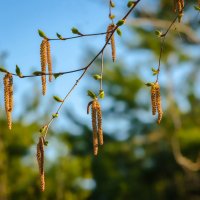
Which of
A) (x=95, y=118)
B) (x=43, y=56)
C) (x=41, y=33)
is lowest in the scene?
(x=95, y=118)

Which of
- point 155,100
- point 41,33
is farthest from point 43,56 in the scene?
point 155,100

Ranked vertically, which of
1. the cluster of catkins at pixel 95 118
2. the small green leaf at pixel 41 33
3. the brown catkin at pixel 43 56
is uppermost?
the small green leaf at pixel 41 33

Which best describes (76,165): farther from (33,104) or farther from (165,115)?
(165,115)

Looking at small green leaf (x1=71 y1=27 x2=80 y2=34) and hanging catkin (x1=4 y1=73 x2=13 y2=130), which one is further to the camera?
small green leaf (x1=71 y1=27 x2=80 y2=34)

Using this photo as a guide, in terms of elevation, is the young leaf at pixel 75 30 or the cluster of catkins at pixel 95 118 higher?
the young leaf at pixel 75 30

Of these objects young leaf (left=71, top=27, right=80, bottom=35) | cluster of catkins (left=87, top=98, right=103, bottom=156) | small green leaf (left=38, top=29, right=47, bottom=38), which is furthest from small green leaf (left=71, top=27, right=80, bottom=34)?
cluster of catkins (left=87, top=98, right=103, bottom=156)

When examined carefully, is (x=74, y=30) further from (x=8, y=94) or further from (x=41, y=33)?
(x=8, y=94)

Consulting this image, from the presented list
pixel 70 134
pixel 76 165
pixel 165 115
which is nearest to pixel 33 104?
pixel 76 165

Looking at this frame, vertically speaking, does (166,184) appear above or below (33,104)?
below

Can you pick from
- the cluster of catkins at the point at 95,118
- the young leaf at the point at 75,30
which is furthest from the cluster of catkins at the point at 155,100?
the young leaf at the point at 75,30

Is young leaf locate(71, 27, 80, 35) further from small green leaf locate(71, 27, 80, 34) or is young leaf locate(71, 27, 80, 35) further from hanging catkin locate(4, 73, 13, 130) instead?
hanging catkin locate(4, 73, 13, 130)

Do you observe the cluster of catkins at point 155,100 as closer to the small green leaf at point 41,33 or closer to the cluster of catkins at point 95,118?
the cluster of catkins at point 95,118
